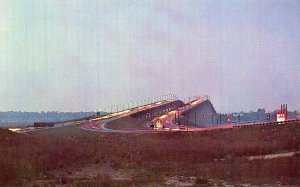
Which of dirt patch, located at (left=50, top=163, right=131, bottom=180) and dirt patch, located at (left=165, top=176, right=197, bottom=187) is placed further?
dirt patch, located at (left=50, top=163, right=131, bottom=180)

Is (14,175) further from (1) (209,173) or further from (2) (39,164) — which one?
(1) (209,173)

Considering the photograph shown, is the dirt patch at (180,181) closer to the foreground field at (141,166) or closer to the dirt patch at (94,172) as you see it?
the foreground field at (141,166)

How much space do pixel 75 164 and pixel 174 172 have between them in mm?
11261

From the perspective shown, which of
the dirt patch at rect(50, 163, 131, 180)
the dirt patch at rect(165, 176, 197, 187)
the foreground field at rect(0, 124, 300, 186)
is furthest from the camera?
the dirt patch at rect(50, 163, 131, 180)

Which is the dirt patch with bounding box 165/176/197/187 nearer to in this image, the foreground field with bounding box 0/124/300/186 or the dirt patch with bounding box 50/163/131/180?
the foreground field with bounding box 0/124/300/186

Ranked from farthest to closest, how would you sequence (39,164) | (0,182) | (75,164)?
(75,164) → (39,164) → (0,182)

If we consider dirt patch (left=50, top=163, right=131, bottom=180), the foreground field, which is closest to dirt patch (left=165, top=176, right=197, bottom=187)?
→ the foreground field

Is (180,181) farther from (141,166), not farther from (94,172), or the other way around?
(141,166)

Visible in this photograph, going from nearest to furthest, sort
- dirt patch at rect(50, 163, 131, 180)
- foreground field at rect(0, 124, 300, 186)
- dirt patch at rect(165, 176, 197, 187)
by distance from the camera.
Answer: dirt patch at rect(165, 176, 197, 187)
foreground field at rect(0, 124, 300, 186)
dirt patch at rect(50, 163, 131, 180)

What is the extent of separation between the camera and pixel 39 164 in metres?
38.0

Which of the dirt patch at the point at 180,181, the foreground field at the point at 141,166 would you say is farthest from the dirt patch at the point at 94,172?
the dirt patch at the point at 180,181

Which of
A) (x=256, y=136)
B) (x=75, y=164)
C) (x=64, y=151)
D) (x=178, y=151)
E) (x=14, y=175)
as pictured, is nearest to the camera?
(x=14, y=175)

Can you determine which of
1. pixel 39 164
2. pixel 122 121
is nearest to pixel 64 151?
pixel 39 164

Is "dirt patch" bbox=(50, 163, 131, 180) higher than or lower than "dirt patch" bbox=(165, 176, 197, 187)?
lower
